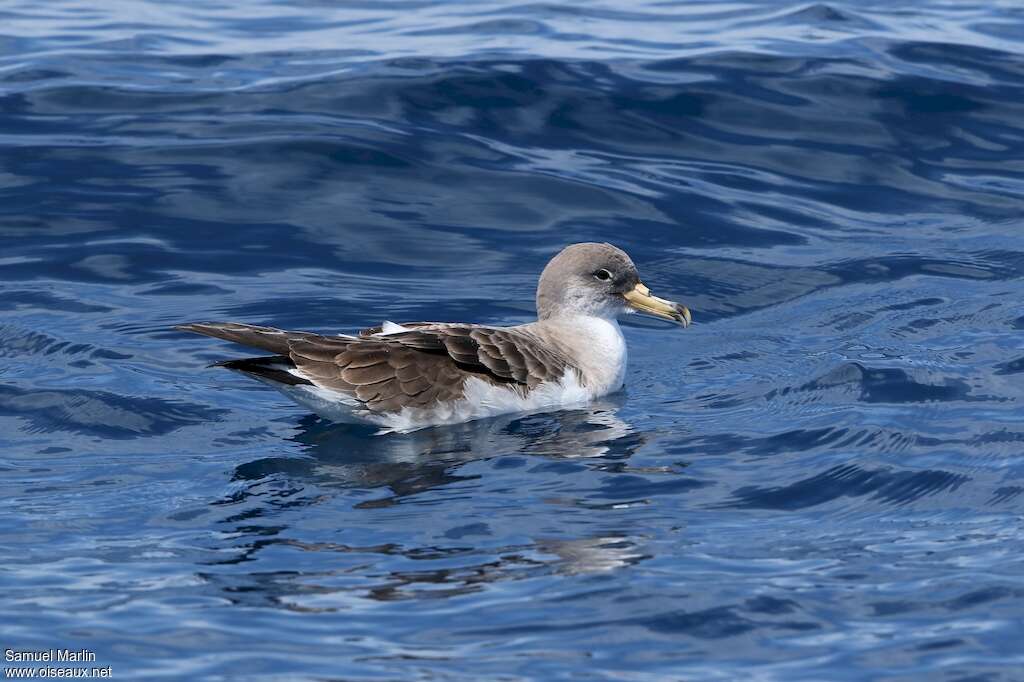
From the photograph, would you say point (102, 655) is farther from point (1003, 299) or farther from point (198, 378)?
point (1003, 299)

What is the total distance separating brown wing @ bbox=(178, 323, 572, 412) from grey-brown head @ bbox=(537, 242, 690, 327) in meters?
0.81

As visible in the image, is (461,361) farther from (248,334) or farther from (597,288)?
(597,288)

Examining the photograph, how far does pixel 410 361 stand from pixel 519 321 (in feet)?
7.99

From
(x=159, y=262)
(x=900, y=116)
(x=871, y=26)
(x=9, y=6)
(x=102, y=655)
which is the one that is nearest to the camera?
(x=102, y=655)

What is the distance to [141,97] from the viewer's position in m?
15.1

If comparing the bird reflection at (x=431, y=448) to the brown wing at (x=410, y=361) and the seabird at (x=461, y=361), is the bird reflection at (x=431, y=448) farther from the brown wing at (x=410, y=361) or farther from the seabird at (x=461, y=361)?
the brown wing at (x=410, y=361)

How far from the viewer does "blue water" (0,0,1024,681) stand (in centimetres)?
646

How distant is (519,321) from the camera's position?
11.6 meters

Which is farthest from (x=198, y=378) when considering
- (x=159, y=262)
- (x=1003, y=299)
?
(x=1003, y=299)

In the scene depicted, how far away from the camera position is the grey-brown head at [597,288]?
10.4 meters

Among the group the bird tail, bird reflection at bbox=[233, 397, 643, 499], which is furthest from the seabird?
bird reflection at bbox=[233, 397, 643, 499]

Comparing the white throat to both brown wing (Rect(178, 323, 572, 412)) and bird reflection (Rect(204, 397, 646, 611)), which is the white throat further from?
brown wing (Rect(178, 323, 572, 412))

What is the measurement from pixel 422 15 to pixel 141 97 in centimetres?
436

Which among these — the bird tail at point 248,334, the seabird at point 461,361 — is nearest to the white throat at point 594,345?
the seabird at point 461,361
